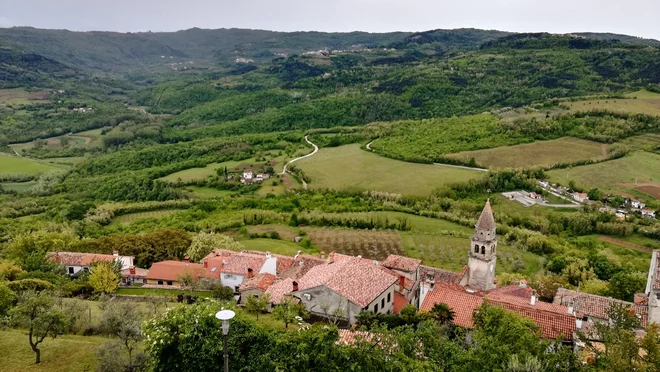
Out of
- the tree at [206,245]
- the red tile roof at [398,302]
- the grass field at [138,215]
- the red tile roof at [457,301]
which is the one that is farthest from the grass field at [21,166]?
the red tile roof at [457,301]

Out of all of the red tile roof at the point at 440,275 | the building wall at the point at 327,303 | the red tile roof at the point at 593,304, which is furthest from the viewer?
the red tile roof at the point at 440,275

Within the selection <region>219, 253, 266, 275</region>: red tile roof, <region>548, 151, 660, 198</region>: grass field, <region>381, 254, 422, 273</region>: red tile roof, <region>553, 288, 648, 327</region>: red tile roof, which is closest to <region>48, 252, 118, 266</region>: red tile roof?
<region>219, 253, 266, 275</region>: red tile roof

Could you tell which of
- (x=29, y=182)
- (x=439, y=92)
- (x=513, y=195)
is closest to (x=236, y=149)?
(x=29, y=182)

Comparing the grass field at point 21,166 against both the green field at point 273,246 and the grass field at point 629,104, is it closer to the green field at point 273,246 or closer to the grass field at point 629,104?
the green field at point 273,246

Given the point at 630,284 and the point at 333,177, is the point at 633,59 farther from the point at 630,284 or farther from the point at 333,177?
the point at 630,284

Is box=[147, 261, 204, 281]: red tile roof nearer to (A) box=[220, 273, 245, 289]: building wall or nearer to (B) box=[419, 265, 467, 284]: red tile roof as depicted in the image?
(A) box=[220, 273, 245, 289]: building wall
